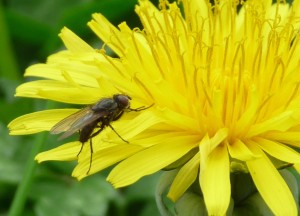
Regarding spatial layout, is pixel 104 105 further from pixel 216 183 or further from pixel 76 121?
pixel 216 183

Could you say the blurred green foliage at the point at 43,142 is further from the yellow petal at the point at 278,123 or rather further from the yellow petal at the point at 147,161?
the yellow petal at the point at 278,123

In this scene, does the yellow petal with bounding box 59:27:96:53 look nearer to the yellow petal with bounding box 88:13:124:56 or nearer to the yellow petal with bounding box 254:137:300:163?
the yellow petal with bounding box 88:13:124:56

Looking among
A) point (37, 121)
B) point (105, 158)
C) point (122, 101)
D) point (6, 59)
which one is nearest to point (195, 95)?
point (122, 101)

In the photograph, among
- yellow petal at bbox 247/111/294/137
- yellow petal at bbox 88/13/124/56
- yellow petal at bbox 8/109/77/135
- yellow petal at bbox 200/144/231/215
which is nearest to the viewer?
yellow petal at bbox 200/144/231/215

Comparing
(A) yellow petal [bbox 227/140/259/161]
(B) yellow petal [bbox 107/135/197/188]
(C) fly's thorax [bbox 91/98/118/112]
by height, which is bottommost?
(A) yellow petal [bbox 227/140/259/161]

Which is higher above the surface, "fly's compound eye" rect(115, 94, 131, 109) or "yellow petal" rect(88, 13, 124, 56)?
"yellow petal" rect(88, 13, 124, 56)

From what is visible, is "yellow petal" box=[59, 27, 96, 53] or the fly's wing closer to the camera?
the fly's wing

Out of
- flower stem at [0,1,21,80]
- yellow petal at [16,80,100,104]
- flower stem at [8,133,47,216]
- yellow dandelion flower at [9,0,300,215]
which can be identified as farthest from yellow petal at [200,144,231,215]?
flower stem at [0,1,21,80]
